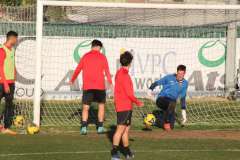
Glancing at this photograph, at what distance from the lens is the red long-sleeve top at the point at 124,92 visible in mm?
12164

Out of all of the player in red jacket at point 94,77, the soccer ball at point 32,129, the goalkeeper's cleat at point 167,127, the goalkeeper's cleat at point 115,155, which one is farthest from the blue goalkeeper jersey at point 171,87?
the goalkeeper's cleat at point 115,155

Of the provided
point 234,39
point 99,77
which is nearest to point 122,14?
point 234,39

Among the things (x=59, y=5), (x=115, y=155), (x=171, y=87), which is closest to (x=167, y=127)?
(x=171, y=87)

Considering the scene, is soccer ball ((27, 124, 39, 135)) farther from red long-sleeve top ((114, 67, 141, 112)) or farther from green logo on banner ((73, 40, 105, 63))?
green logo on banner ((73, 40, 105, 63))

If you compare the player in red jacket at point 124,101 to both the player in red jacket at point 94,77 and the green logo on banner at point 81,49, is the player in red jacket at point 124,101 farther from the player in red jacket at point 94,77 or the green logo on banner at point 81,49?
the green logo on banner at point 81,49

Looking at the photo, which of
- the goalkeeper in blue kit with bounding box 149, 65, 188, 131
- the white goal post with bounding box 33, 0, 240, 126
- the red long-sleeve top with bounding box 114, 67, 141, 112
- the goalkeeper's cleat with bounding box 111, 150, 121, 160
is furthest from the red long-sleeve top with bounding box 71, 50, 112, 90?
the goalkeeper's cleat with bounding box 111, 150, 121, 160

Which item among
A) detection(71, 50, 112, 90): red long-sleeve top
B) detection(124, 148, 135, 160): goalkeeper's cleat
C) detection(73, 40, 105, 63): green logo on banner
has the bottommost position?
detection(124, 148, 135, 160): goalkeeper's cleat

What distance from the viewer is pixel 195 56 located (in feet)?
79.7

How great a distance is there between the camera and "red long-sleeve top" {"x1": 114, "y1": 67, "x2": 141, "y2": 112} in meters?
12.2

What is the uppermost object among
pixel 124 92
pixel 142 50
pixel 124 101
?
pixel 142 50

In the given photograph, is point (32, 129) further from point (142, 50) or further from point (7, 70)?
point (142, 50)

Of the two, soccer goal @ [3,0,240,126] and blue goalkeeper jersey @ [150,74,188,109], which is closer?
blue goalkeeper jersey @ [150,74,188,109]

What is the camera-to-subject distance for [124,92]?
12219 millimetres

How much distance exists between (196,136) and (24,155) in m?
4.57
